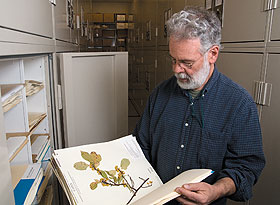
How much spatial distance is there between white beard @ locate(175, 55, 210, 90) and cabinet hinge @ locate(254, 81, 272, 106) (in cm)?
57

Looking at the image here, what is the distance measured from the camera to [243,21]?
1.60 metres

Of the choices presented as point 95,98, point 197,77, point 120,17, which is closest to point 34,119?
point 95,98

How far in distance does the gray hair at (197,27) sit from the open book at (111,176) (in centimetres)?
55

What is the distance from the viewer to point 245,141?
101 cm

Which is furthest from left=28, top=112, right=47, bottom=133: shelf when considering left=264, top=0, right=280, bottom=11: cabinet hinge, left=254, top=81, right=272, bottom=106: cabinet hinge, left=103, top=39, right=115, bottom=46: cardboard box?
left=103, top=39, right=115, bottom=46: cardboard box

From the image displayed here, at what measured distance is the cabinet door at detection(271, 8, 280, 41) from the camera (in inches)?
52.1

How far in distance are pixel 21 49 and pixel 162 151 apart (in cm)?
Result: 78

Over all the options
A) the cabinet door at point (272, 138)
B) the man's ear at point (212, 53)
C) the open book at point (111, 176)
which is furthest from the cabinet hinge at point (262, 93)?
the open book at point (111, 176)

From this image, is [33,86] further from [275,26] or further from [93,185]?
[275,26]

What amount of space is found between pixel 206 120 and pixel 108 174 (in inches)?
19.5

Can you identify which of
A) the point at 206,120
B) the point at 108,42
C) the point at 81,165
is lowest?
the point at 81,165

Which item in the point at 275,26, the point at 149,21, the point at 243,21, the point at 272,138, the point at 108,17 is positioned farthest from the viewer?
the point at 108,17

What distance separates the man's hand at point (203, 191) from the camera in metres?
0.80

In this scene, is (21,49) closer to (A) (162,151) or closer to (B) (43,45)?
(B) (43,45)
